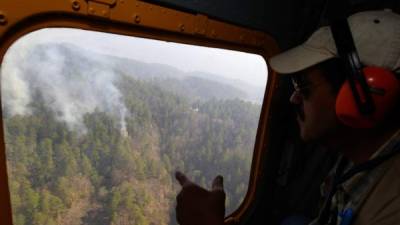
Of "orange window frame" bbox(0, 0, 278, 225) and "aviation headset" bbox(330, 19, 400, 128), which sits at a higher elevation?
"orange window frame" bbox(0, 0, 278, 225)

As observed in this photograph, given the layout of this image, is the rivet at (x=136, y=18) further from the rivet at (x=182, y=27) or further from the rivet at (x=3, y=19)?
the rivet at (x=3, y=19)

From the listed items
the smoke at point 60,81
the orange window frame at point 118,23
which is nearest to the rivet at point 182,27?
the orange window frame at point 118,23

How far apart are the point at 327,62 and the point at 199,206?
0.87 meters

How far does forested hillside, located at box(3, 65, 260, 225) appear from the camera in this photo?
55.4 inches

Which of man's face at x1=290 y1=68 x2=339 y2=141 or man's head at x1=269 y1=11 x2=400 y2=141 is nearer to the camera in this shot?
man's head at x1=269 y1=11 x2=400 y2=141

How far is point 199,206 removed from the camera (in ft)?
4.86

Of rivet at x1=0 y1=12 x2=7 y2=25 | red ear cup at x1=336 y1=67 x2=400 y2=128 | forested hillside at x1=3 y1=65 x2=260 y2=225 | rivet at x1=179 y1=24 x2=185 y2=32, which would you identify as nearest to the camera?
rivet at x1=0 y1=12 x2=7 y2=25

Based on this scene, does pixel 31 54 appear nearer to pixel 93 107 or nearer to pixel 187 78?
pixel 93 107

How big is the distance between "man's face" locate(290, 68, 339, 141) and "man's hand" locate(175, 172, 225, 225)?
548mm

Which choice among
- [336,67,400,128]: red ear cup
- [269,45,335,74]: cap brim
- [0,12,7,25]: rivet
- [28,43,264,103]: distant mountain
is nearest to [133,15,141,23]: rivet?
[28,43,264,103]: distant mountain

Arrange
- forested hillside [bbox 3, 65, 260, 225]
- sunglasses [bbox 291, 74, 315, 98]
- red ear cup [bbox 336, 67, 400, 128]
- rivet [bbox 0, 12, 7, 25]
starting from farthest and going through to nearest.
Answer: sunglasses [bbox 291, 74, 315, 98] → forested hillside [bbox 3, 65, 260, 225] → red ear cup [bbox 336, 67, 400, 128] → rivet [bbox 0, 12, 7, 25]

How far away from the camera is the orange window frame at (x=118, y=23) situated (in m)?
1.19

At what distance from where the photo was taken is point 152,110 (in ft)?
6.17

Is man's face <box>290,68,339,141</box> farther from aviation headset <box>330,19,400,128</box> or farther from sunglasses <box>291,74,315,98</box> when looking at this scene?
aviation headset <box>330,19,400,128</box>
